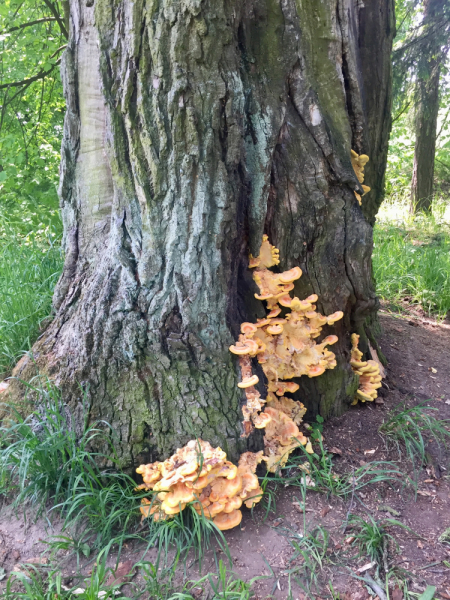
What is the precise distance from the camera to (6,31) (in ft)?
17.4

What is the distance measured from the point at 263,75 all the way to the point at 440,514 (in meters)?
2.52

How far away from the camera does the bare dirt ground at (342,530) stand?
1822 millimetres

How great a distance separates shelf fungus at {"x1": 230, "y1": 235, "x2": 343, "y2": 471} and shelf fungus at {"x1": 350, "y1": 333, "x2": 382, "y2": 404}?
1.19ft

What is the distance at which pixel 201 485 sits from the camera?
1.88m

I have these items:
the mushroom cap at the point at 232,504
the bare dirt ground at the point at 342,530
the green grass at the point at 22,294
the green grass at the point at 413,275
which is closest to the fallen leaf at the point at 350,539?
the bare dirt ground at the point at 342,530

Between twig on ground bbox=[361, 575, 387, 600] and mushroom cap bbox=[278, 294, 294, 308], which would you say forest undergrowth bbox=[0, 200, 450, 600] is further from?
mushroom cap bbox=[278, 294, 294, 308]

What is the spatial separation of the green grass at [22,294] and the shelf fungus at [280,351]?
5.30 feet

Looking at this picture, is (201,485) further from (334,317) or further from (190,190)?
(190,190)

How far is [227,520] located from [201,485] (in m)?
0.27

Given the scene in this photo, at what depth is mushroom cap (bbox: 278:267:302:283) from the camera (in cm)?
242

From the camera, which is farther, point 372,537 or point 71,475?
point 71,475

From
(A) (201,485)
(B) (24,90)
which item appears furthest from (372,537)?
(B) (24,90)

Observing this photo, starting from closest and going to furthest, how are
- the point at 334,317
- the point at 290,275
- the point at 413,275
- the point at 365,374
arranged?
the point at 290,275 → the point at 334,317 → the point at 365,374 → the point at 413,275

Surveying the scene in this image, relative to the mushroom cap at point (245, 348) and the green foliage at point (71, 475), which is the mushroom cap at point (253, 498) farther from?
the mushroom cap at point (245, 348)
